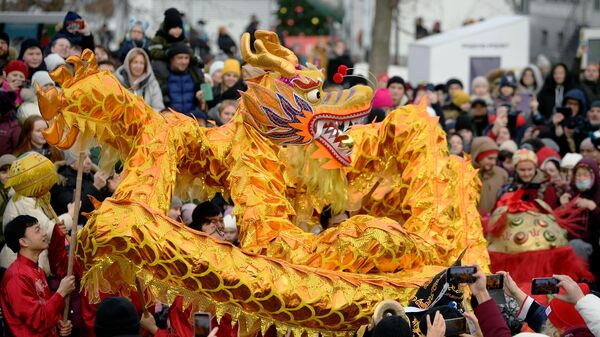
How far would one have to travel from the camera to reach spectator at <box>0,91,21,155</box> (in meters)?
9.10

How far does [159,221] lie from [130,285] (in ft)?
1.28

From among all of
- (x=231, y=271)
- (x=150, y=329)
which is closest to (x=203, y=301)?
(x=231, y=271)

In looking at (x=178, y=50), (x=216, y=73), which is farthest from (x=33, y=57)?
(x=216, y=73)

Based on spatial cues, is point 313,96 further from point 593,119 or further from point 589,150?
point 593,119

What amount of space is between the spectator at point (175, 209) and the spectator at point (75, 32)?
104 inches

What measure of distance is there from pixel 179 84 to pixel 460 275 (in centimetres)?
519

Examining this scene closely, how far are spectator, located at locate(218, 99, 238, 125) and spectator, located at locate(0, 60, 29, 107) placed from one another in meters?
1.55

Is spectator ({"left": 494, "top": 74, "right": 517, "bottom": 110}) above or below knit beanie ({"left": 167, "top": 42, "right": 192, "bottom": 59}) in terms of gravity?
below

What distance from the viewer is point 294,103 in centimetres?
711

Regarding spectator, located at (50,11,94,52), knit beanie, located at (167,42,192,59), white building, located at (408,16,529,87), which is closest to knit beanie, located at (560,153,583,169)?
knit beanie, located at (167,42,192,59)

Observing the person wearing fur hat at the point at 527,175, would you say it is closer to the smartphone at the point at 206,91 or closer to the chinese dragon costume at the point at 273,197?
the chinese dragon costume at the point at 273,197

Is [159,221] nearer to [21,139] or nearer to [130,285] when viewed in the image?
[130,285]

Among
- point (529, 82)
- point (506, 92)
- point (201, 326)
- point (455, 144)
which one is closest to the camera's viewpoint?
point (201, 326)

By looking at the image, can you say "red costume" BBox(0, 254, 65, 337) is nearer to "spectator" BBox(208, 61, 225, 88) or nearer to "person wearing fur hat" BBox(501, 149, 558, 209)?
"person wearing fur hat" BBox(501, 149, 558, 209)
